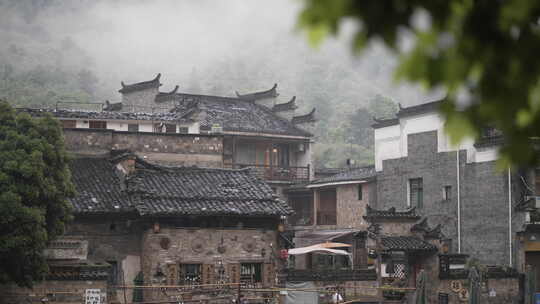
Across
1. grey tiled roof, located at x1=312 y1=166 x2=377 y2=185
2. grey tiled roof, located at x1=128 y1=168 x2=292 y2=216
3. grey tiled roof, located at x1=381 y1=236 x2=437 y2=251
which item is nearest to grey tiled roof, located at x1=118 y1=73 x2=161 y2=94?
grey tiled roof, located at x1=312 y1=166 x2=377 y2=185

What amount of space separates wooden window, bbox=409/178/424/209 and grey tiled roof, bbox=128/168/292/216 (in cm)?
1070

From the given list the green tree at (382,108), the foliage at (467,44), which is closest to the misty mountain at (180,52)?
the green tree at (382,108)

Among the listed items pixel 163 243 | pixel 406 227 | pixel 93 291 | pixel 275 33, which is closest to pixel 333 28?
pixel 93 291

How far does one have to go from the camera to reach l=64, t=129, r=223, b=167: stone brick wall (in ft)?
114

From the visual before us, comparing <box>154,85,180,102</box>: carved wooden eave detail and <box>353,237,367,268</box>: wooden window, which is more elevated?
<box>154,85,180,102</box>: carved wooden eave detail

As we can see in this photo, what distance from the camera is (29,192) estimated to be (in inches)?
869

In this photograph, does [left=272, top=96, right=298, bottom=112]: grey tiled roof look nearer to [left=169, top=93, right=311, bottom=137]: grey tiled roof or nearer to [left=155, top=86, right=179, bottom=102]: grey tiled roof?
[left=169, top=93, right=311, bottom=137]: grey tiled roof

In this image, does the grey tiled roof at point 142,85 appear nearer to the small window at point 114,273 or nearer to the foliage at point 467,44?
the small window at point 114,273

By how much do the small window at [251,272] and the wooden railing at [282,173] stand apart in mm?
16061

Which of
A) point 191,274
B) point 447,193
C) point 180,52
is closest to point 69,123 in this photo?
point 191,274

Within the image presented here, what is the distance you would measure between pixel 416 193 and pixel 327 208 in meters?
5.78

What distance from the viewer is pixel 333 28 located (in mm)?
4344

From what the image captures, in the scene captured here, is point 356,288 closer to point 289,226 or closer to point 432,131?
point 432,131

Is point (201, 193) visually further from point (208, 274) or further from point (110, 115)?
point (110, 115)
